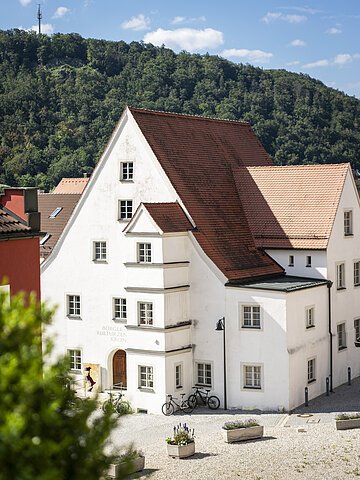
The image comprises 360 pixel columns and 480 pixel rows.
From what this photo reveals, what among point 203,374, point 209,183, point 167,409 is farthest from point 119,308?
point 209,183

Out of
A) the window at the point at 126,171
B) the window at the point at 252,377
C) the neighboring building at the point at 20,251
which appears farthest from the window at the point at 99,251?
the neighboring building at the point at 20,251

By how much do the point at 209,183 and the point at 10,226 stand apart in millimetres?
21016

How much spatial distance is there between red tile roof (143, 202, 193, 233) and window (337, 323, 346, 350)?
8437mm

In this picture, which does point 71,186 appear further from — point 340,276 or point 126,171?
point 340,276

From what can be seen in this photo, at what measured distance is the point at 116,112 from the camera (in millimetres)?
100875

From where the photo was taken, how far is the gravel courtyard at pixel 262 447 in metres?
27.0

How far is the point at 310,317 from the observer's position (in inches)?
1543

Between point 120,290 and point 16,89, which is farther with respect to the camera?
point 16,89

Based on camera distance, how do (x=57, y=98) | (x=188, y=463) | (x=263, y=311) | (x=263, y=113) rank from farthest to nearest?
(x=57, y=98) → (x=263, y=113) → (x=263, y=311) → (x=188, y=463)

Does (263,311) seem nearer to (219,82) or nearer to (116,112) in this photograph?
(116,112)

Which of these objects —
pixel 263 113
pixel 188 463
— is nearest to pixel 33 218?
pixel 188 463

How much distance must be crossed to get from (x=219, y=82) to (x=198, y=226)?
74388 mm

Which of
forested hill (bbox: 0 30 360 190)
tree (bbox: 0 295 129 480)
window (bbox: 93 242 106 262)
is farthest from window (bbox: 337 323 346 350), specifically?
forested hill (bbox: 0 30 360 190)

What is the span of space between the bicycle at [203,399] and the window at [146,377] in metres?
1.75
